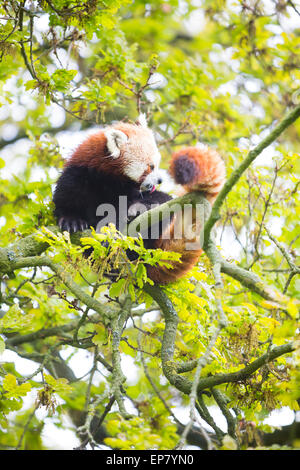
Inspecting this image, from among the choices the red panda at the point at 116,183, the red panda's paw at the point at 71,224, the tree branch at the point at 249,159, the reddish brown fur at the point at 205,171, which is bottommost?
the tree branch at the point at 249,159

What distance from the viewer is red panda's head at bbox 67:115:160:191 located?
437 centimetres

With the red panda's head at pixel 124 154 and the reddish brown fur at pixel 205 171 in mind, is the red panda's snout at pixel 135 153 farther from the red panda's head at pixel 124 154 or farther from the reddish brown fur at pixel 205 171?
the reddish brown fur at pixel 205 171

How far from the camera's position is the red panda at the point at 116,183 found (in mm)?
3596

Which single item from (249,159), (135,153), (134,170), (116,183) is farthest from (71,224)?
(249,159)

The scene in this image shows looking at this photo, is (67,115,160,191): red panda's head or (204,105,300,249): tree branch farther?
(67,115,160,191): red panda's head

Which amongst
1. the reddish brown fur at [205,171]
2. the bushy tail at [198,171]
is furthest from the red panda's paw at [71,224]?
the reddish brown fur at [205,171]

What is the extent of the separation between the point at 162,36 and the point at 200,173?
4.55 meters

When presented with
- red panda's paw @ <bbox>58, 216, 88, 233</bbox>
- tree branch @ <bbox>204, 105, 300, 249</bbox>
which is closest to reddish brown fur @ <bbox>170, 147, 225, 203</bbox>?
tree branch @ <bbox>204, 105, 300, 249</bbox>

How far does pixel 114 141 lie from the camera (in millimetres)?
4438

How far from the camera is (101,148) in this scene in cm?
439

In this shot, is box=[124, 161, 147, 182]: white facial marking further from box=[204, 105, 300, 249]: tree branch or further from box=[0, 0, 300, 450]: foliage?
box=[204, 105, 300, 249]: tree branch

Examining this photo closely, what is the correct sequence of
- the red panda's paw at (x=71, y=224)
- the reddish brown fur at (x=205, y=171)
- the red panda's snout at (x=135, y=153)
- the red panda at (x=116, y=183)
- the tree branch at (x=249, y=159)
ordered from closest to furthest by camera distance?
the tree branch at (x=249, y=159) < the reddish brown fur at (x=205, y=171) < the red panda at (x=116, y=183) < the red panda's paw at (x=71, y=224) < the red panda's snout at (x=135, y=153)

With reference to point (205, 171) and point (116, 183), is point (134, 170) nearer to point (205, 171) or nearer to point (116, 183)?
point (116, 183)
